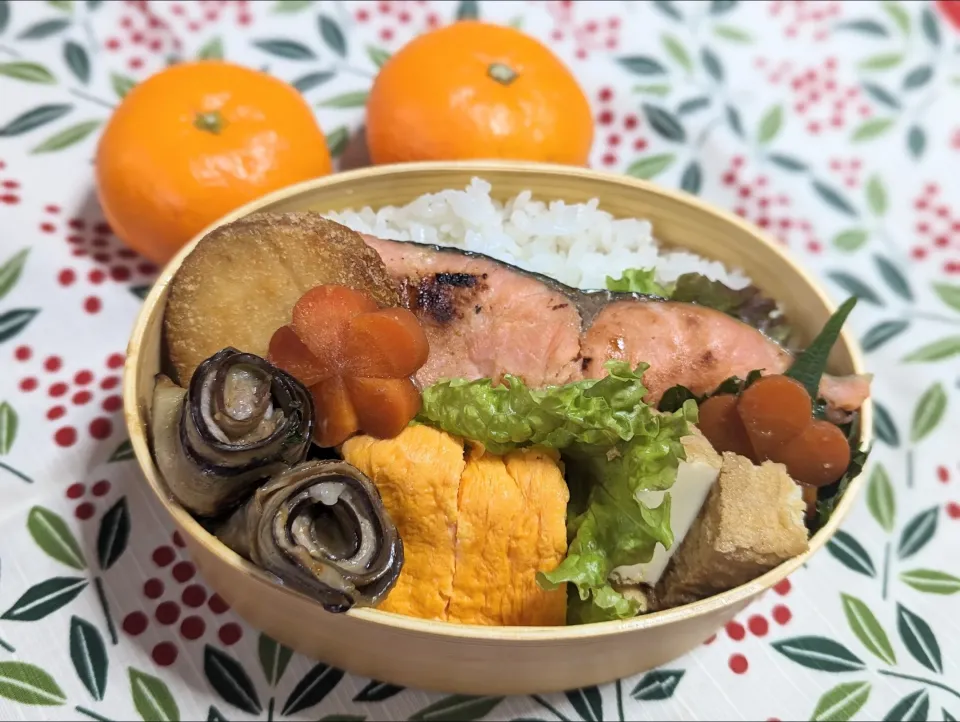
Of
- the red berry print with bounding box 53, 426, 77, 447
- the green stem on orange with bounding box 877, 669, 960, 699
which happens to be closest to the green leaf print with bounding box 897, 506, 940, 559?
the green stem on orange with bounding box 877, 669, 960, 699

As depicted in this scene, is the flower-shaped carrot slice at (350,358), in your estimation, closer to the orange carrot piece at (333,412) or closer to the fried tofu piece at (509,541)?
the orange carrot piece at (333,412)

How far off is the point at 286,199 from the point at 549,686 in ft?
4.44

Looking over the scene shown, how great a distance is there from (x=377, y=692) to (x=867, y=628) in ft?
4.00

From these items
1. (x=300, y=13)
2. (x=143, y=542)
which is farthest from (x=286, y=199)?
(x=300, y=13)

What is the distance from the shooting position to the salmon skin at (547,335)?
172cm

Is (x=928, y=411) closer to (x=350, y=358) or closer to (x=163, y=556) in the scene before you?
(x=350, y=358)

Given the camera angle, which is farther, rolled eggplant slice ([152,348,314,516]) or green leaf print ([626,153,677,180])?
green leaf print ([626,153,677,180])

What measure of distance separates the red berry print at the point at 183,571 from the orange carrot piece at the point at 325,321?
0.76 metres

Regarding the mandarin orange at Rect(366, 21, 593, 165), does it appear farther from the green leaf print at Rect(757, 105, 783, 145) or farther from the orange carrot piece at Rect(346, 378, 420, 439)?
the orange carrot piece at Rect(346, 378, 420, 439)

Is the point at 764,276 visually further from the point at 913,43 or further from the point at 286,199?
the point at 913,43

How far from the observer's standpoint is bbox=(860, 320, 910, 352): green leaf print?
252cm

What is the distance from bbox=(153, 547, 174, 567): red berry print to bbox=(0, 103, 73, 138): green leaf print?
60.8 inches

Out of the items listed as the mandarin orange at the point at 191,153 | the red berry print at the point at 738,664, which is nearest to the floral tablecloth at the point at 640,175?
the red berry print at the point at 738,664

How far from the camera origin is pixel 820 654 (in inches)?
74.1
